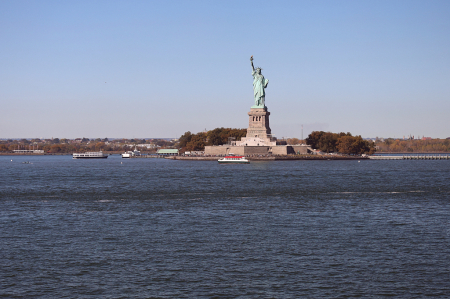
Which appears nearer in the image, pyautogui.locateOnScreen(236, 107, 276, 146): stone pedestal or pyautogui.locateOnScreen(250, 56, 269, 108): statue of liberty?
pyautogui.locateOnScreen(236, 107, 276, 146): stone pedestal

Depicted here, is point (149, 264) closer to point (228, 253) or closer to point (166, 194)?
point (228, 253)

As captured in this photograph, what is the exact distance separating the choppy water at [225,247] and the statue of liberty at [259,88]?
77.4 m

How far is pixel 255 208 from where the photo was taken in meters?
35.3

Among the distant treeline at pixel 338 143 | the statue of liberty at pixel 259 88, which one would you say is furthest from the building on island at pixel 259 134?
the distant treeline at pixel 338 143

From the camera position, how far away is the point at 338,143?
130000mm

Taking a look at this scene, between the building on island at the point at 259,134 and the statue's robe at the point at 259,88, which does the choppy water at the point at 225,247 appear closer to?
the building on island at the point at 259,134

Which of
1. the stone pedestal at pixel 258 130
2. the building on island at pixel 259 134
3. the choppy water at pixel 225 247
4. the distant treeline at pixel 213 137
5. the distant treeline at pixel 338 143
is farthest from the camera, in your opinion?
the distant treeline at pixel 213 137

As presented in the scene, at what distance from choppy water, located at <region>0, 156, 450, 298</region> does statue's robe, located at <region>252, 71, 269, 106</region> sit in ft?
254

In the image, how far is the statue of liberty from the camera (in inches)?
4633

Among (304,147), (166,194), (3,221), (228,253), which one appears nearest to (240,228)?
(228,253)

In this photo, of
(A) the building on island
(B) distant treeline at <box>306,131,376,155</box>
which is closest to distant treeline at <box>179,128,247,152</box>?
(A) the building on island

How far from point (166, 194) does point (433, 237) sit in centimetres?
2377

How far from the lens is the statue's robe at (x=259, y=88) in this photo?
117688 millimetres

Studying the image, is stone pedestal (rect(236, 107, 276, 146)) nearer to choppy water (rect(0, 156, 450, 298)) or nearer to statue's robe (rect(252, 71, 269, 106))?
statue's robe (rect(252, 71, 269, 106))
